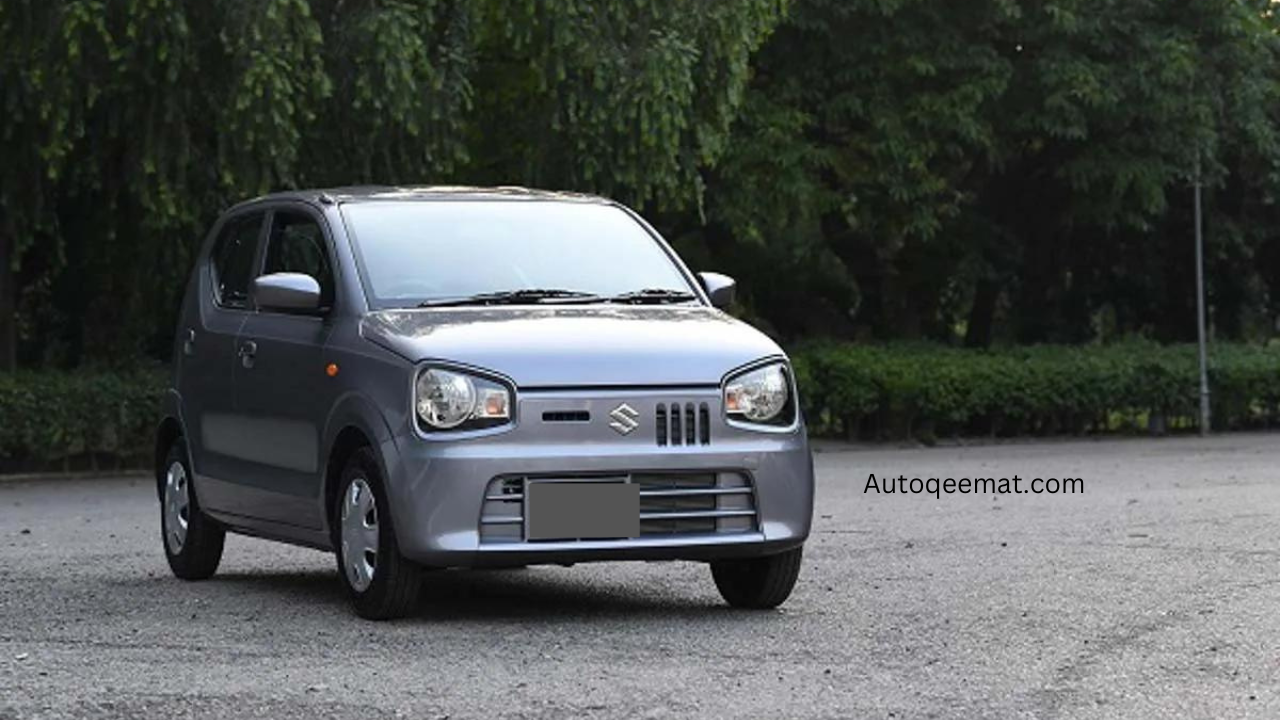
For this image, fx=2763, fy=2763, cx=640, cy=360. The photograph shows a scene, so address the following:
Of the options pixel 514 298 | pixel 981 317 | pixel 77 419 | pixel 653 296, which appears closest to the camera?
pixel 514 298

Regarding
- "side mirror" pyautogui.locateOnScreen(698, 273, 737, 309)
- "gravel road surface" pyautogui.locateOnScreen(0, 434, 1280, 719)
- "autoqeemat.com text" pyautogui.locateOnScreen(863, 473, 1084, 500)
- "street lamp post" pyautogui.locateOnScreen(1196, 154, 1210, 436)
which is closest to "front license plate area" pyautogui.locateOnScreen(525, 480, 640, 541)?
"gravel road surface" pyautogui.locateOnScreen(0, 434, 1280, 719)

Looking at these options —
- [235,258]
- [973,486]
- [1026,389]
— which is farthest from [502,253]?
[1026,389]

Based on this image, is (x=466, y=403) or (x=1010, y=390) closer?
(x=466, y=403)

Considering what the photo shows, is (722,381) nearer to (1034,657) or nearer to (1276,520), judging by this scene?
(1034,657)

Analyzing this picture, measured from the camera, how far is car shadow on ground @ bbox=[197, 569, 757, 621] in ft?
36.8

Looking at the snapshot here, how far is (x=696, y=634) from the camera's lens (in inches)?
408

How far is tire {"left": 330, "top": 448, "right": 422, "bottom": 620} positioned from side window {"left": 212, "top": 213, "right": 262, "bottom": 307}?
1964mm

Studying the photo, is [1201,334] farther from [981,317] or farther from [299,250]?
[299,250]

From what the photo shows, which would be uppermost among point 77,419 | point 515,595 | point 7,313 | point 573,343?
point 573,343

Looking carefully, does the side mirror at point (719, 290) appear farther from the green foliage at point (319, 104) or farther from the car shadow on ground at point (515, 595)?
the green foliage at point (319, 104)

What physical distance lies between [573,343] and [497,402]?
0.42 m

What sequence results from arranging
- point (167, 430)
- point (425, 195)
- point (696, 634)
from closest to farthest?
point (696, 634), point (425, 195), point (167, 430)

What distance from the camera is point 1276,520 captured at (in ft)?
55.2

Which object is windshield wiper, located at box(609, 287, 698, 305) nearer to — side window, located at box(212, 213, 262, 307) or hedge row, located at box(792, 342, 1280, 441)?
side window, located at box(212, 213, 262, 307)
